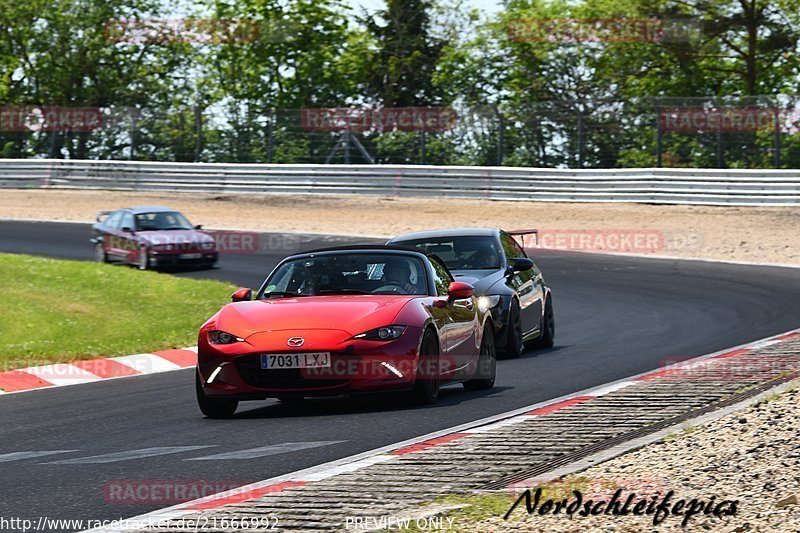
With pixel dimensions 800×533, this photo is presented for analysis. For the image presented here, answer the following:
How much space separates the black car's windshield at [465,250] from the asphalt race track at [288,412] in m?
1.18

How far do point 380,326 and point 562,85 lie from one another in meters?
42.0

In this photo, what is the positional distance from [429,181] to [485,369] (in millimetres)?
25308

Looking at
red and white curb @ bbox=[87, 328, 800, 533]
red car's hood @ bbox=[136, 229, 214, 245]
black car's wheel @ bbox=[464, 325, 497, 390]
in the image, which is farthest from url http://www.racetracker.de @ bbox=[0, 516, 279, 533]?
red car's hood @ bbox=[136, 229, 214, 245]

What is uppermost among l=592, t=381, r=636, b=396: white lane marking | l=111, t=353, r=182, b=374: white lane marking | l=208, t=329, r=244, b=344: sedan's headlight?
l=208, t=329, r=244, b=344: sedan's headlight

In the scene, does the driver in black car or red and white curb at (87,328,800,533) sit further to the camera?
the driver in black car

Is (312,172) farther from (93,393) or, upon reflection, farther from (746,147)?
(93,393)

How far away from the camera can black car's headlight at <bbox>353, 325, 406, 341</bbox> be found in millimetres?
9521

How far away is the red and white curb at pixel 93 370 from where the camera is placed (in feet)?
42.4

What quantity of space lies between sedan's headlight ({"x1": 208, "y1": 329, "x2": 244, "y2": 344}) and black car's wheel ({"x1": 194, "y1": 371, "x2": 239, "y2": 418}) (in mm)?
300

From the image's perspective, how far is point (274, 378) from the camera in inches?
374

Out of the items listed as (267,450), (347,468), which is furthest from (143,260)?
(347,468)

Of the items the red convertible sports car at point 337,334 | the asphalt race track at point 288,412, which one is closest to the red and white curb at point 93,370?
the asphalt race track at point 288,412

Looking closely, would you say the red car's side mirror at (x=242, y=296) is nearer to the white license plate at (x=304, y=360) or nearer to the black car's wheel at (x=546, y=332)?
the white license plate at (x=304, y=360)

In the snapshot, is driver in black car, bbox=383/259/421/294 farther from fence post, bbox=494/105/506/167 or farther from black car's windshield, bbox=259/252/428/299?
fence post, bbox=494/105/506/167
